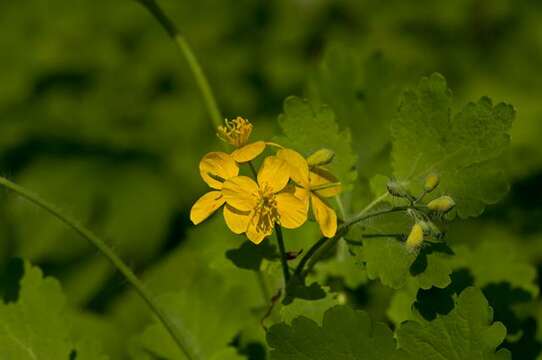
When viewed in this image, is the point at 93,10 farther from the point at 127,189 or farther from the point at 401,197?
the point at 401,197

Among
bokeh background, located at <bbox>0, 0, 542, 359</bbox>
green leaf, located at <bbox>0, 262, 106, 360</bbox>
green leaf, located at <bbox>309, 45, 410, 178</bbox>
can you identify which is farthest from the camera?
bokeh background, located at <bbox>0, 0, 542, 359</bbox>

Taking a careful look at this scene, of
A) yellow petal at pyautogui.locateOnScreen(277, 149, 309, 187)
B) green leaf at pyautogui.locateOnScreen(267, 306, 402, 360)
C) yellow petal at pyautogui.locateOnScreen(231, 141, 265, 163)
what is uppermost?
yellow petal at pyautogui.locateOnScreen(231, 141, 265, 163)

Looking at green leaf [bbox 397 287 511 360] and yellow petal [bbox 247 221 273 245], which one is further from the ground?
yellow petal [bbox 247 221 273 245]

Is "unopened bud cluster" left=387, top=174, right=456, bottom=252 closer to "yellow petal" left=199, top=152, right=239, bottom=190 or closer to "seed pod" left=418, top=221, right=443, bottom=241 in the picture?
"seed pod" left=418, top=221, right=443, bottom=241

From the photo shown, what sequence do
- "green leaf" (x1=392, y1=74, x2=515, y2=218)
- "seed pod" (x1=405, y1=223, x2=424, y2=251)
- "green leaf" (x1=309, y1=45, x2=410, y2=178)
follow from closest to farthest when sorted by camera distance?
"seed pod" (x1=405, y1=223, x2=424, y2=251) < "green leaf" (x1=392, y1=74, x2=515, y2=218) < "green leaf" (x1=309, y1=45, x2=410, y2=178)

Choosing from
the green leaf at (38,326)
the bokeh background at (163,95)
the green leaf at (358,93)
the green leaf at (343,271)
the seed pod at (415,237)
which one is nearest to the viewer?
the seed pod at (415,237)

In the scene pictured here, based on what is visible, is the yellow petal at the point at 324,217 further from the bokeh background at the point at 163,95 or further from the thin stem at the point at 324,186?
the bokeh background at the point at 163,95

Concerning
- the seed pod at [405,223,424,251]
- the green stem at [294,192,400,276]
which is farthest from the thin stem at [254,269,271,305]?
the seed pod at [405,223,424,251]

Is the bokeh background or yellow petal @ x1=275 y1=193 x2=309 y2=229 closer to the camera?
yellow petal @ x1=275 y1=193 x2=309 y2=229

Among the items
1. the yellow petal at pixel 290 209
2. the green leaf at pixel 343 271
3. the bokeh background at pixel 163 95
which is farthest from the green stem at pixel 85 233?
the bokeh background at pixel 163 95
